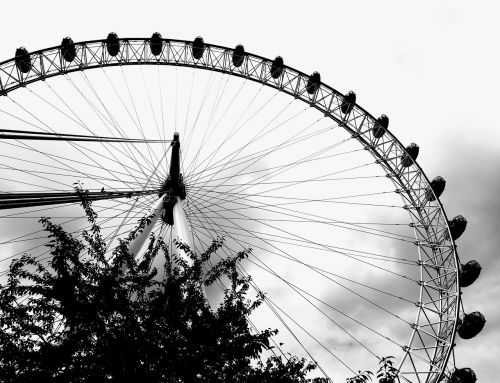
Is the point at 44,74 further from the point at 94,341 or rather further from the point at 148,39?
the point at 94,341

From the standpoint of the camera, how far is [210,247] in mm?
11453

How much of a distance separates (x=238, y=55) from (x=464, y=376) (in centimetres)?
1997

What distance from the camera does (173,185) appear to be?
780 inches

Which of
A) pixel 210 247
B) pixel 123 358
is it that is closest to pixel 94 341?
pixel 123 358

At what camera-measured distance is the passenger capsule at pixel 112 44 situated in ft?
79.5

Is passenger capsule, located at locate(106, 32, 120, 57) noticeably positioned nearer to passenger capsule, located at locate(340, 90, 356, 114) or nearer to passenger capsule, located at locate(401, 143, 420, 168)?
passenger capsule, located at locate(340, 90, 356, 114)

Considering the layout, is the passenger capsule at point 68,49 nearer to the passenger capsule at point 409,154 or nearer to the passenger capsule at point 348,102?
the passenger capsule at point 348,102

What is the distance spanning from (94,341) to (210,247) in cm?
445

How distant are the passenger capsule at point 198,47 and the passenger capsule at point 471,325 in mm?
19993

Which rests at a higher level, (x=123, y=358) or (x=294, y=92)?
(x=294, y=92)

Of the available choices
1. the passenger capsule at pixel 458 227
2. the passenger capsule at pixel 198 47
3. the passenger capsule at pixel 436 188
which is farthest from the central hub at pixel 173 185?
the passenger capsule at pixel 458 227

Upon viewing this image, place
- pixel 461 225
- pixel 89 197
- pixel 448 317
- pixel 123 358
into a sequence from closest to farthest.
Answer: pixel 123 358 < pixel 89 197 < pixel 448 317 < pixel 461 225

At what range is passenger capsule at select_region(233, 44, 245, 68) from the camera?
25064 mm

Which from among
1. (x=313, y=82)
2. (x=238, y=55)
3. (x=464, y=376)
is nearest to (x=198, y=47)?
(x=238, y=55)
